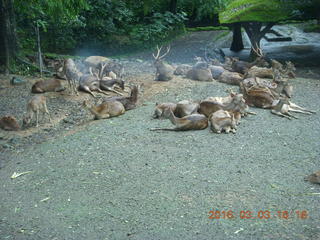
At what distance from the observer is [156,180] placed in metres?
5.79

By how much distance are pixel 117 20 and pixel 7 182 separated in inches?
575

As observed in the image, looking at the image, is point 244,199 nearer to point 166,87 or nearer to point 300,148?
point 300,148

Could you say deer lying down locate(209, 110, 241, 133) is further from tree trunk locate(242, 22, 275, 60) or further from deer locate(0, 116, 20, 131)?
tree trunk locate(242, 22, 275, 60)

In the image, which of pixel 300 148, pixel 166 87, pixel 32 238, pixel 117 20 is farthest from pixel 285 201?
pixel 117 20

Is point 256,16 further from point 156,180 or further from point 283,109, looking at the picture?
point 156,180

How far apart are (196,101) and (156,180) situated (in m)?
3.70

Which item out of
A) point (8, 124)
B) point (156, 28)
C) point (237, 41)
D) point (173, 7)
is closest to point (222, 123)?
point (8, 124)

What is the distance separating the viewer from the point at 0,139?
8094mm

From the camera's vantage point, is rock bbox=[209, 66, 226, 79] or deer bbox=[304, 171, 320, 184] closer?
deer bbox=[304, 171, 320, 184]
